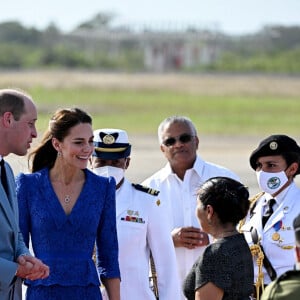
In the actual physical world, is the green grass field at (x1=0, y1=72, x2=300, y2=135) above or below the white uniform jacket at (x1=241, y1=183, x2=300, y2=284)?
above

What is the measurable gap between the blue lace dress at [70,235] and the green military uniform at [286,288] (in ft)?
5.87

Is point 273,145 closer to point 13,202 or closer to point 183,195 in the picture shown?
point 183,195

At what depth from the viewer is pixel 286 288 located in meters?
3.99

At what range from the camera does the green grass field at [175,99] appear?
4822 cm

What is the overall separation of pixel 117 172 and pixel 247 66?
10801cm

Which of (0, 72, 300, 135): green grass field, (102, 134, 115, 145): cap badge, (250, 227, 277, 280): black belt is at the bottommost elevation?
(250, 227, 277, 280): black belt

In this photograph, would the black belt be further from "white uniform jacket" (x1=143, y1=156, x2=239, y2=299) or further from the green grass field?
the green grass field

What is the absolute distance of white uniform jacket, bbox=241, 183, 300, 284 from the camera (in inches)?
255

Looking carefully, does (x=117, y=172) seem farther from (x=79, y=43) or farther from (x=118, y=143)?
(x=79, y=43)

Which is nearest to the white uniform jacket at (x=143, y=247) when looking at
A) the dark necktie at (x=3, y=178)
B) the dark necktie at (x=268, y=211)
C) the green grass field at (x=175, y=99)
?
the dark necktie at (x=268, y=211)

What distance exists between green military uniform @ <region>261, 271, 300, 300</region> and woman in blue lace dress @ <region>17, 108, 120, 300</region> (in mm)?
1786

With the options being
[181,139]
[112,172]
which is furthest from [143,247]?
[181,139]

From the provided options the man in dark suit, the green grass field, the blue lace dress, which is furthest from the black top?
the green grass field

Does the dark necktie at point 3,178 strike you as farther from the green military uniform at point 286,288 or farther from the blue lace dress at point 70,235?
the green military uniform at point 286,288
